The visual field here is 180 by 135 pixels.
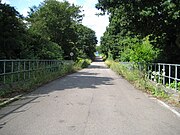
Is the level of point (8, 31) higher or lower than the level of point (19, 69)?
higher

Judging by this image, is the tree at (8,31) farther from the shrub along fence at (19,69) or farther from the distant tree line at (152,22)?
the distant tree line at (152,22)

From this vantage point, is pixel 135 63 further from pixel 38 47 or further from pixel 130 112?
pixel 130 112

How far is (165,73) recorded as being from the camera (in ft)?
54.7

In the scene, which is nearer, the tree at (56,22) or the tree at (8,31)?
the tree at (8,31)

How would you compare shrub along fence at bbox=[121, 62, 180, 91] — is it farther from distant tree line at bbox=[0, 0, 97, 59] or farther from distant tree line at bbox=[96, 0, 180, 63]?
distant tree line at bbox=[0, 0, 97, 59]

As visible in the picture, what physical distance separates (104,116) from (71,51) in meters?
43.0

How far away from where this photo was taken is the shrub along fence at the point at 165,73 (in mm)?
13950

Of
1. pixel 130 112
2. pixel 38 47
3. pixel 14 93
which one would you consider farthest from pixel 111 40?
pixel 130 112

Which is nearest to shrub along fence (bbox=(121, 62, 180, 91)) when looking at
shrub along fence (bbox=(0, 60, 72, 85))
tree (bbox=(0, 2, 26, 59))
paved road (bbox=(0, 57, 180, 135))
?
paved road (bbox=(0, 57, 180, 135))

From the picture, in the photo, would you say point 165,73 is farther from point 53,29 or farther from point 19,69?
point 53,29

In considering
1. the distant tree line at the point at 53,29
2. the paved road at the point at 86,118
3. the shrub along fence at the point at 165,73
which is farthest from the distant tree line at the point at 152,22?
the distant tree line at the point at 53,29

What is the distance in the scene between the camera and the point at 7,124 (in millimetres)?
7348

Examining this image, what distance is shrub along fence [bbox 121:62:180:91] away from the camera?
45.8ft

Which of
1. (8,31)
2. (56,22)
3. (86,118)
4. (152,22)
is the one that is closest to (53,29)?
(56,22)
